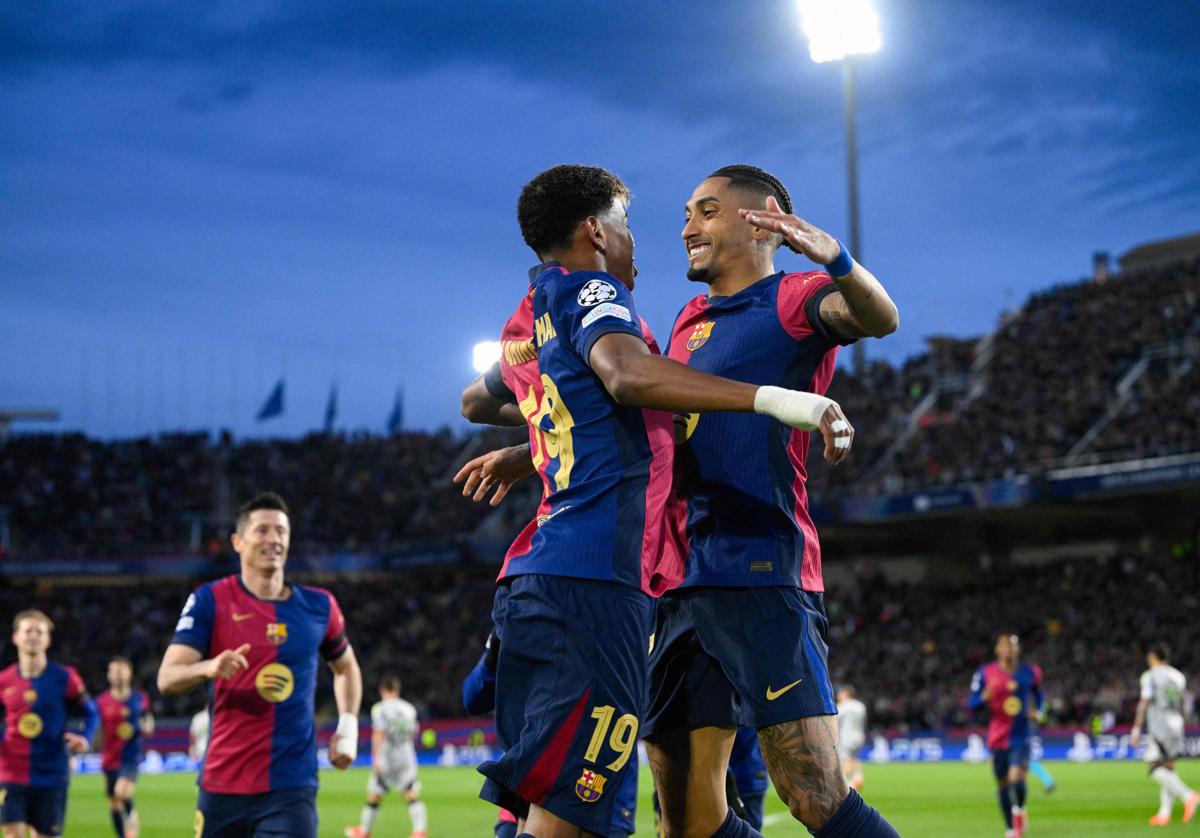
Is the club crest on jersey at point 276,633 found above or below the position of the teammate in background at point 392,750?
above

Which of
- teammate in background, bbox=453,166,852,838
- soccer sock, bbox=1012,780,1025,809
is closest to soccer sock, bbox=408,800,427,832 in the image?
soccer sock, bbox=1012,780,1025,809

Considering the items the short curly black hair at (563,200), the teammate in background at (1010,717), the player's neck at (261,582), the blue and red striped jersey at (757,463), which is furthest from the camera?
the teammate in background at (1010,717)

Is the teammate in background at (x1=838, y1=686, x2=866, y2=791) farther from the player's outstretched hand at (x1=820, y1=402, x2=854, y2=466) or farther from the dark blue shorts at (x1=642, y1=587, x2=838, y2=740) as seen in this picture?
the player's outstretched hand at (x1=820, y1=402, x2=854, y2=466)

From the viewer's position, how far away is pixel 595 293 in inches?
152

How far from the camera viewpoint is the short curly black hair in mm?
4086

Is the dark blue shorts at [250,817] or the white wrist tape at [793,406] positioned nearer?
the white wrist tape at [793,406]

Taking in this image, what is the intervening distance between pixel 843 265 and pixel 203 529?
42943mm

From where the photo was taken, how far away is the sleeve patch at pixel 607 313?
3791mm

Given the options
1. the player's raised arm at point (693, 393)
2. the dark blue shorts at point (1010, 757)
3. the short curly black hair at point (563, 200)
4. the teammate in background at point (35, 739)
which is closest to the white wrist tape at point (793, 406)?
the player's raised arm at point (693, 393)

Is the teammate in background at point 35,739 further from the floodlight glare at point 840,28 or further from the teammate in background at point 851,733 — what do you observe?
the floodlight glare at point 840,28

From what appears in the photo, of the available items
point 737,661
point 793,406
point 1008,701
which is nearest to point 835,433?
point 793,406

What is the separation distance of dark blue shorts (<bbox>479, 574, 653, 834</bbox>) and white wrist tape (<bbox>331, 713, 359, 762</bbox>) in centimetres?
309

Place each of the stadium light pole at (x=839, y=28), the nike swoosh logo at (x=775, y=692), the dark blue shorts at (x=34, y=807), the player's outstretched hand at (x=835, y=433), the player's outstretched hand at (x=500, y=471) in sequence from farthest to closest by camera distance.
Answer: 1. the stadium light pole at (x=839, y=28)
2. the dark blue shorts at (x=34, y=807)
3. the player's outstretched hand at (x=500, y=471)
4. the nike swoosh logo at (x=775, y=692)
5. the player's outstretched hand at (x=835, y=433)

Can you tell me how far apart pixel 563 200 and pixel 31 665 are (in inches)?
353
